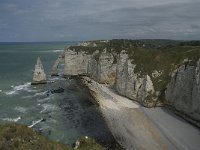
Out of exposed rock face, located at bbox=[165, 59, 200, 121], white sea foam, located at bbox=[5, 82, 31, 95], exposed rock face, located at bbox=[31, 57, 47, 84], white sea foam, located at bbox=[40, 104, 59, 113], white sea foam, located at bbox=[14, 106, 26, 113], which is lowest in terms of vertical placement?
white sea foam, located at bbox=[5, 82, 31, 95]

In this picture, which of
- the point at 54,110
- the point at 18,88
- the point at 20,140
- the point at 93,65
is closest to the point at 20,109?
the point at 54,110

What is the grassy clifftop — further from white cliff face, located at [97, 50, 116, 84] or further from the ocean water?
white cliff face, located at [97, 50, 116, 84]

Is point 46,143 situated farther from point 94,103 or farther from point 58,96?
point 58,96

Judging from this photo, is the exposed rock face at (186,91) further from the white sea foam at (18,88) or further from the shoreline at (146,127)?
the white sea foam at (18,88)

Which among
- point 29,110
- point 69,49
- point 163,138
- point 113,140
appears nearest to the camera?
point 163,138

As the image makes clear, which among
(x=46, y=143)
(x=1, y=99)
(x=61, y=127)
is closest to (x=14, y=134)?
(x=46, y=143)

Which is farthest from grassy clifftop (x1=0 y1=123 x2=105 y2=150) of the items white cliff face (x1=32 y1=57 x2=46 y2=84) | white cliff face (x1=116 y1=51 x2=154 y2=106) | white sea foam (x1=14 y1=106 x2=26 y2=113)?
white cliff face (x1=32 y1=57 x2=46 y2=84)
